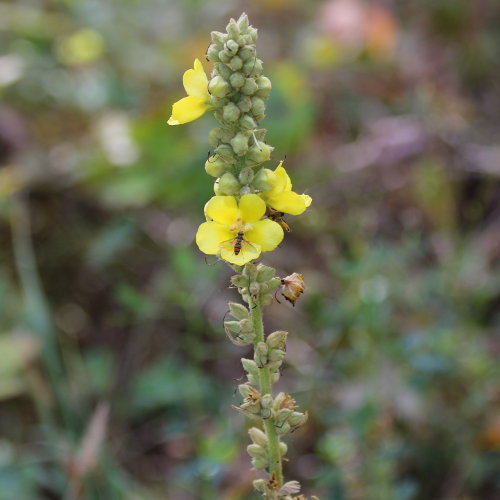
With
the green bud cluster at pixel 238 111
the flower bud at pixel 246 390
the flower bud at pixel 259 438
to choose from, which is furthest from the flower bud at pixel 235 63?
the flower bud at pixel 259 438

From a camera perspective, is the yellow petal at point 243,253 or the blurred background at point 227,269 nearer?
the yellow petal at point 243,253

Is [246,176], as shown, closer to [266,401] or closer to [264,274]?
[264,274]

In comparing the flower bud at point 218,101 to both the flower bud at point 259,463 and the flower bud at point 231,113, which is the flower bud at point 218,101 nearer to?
the flower bud at point 231,113

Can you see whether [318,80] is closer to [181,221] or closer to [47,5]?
[181,221]

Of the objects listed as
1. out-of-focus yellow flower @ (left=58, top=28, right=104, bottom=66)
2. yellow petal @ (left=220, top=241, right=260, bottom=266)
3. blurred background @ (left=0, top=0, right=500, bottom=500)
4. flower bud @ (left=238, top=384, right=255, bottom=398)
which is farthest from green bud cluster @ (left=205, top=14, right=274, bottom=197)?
out-of-focus yellow flower @ (left=58, top=28, right=104, bottom=66)

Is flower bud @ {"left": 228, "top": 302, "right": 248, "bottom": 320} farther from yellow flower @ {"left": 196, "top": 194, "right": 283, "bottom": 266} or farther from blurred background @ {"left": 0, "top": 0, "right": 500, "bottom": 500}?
blurred background @ {"left": 0, "top": 0, "right": 500, "bottom": 500}

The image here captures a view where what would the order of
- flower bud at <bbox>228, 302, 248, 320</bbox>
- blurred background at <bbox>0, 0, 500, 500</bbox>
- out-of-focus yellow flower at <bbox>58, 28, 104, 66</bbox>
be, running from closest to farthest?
flower bud at <bbox>228, 302, 248, 320</bbox>
blurred background at <bbox>0, 0, 500, 500</bbox>
out-of-focus yellow flower at <bbox>58, 28, 104, 66</bbox>
